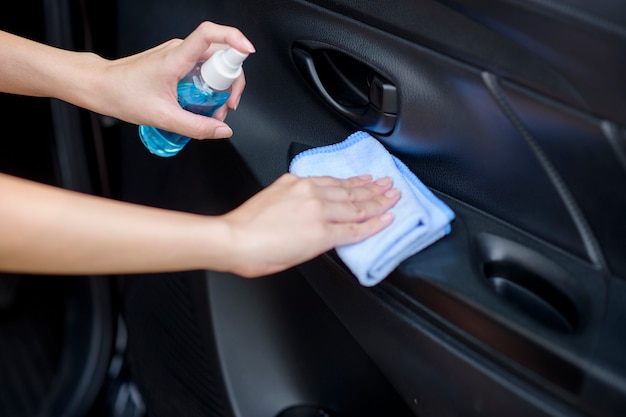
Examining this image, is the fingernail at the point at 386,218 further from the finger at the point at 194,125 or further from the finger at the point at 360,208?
the finger at the point at 194,125

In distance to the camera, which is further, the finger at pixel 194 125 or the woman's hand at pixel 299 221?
the finger at pixel 194 125

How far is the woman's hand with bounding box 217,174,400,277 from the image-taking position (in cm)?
72

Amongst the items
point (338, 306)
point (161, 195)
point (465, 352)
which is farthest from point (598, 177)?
point (161, 195)

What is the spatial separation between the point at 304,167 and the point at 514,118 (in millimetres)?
234

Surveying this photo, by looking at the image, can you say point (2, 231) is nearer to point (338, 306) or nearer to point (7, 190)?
point (7, 190)

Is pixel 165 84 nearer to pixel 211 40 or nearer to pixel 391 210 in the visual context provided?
pixel 211 40

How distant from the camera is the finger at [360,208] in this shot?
75cm

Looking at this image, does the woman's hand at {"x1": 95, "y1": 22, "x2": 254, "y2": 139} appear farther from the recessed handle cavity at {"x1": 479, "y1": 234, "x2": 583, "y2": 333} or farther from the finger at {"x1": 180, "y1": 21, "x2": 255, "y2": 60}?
the recessed handle cavity at {"x1": 479, "y1": 234, "x2": 583, "y2": 333}

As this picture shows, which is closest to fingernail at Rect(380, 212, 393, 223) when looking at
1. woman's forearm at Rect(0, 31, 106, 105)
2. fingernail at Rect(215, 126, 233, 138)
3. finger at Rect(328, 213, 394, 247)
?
finger at Rect(328, 213, 394, 247)

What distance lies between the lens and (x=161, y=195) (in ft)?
3.97

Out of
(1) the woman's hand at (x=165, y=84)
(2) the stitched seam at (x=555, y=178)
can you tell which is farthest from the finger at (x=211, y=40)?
(2) the stitched seam at (x=555, y=178)

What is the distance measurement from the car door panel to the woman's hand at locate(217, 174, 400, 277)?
67 mm

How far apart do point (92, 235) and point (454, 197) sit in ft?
1.27

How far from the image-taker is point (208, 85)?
0.85m
